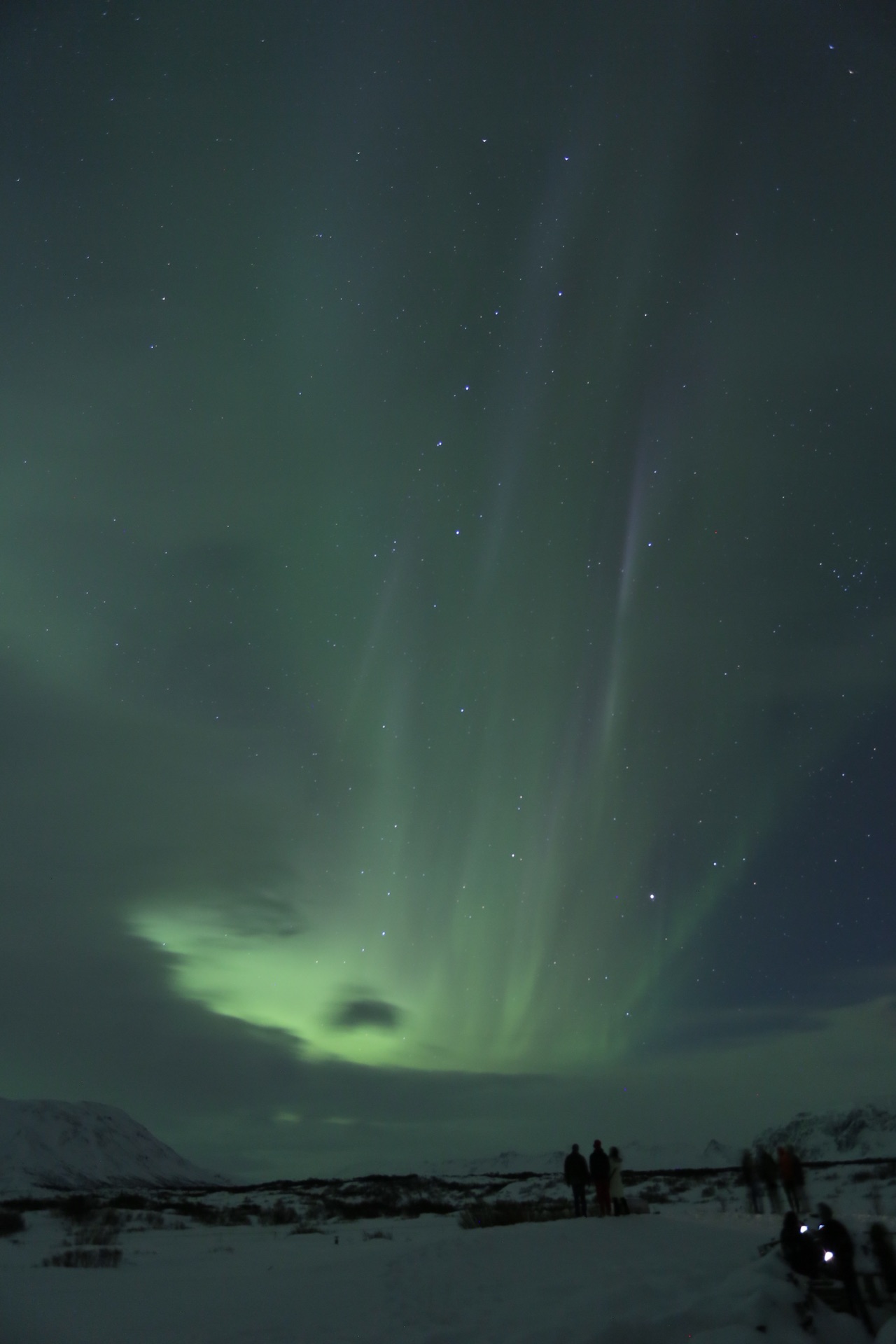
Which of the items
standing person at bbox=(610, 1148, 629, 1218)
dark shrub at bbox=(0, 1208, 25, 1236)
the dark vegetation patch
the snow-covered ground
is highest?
standing person at bbox=(610, 1148, 629, 1218)

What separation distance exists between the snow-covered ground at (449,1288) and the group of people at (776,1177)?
79 cm

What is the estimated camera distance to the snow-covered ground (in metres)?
8.49

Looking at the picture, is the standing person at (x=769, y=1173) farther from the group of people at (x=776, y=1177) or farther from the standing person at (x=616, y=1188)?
the standing person at (x=616, y=1188)

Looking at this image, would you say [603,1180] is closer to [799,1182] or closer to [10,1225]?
[799,1182]

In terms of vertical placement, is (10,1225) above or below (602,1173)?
below

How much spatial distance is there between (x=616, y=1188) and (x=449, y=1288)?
26.0 ft

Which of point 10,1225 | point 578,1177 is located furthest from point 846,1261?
point 10,1225

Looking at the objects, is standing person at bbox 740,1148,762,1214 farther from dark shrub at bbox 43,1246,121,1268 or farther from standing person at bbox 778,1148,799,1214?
dark shrub at bbox 43,1246,121,1268

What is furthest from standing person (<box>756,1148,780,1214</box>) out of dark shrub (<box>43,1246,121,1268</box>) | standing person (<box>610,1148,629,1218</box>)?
dark shrub (<box>43,1246,121,1268</box>)

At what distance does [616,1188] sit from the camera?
1845 centimetres

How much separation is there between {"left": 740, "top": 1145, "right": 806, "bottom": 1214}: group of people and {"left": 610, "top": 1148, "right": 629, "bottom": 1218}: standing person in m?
3.47

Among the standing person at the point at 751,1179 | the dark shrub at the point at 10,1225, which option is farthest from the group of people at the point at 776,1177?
the dark shrub at the point at 10,1225

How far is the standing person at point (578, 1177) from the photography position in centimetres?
1902

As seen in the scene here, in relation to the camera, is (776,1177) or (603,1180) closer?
(603,1180)
